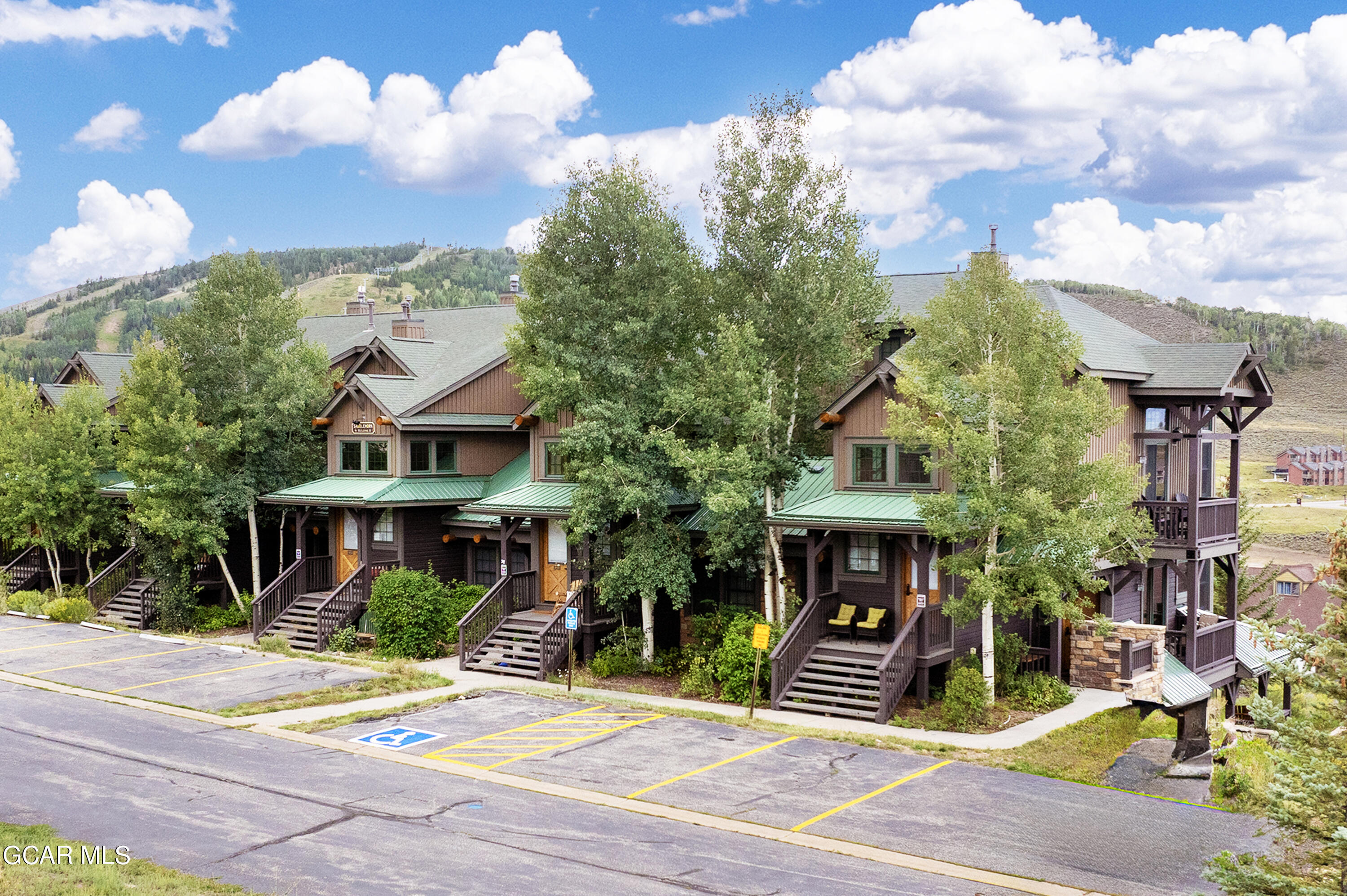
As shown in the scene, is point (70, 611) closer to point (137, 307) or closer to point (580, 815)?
point (580, 815)

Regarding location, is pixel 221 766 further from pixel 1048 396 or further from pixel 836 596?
pixel 1048 396

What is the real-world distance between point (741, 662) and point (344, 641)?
1155cm

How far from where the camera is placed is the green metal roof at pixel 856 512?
21953 mm

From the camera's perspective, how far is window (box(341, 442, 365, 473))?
105 ft

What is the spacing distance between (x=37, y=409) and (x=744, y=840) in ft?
104

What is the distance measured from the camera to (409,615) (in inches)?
1099

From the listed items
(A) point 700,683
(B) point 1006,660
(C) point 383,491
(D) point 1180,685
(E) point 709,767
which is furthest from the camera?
(C) point 383,491

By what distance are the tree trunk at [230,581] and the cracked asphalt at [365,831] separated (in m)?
13.3

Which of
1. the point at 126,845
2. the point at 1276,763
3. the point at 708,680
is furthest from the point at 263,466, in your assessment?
the point at 1276,763

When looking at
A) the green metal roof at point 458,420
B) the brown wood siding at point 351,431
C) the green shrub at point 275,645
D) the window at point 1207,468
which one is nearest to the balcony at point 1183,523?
the window at point 1207,468

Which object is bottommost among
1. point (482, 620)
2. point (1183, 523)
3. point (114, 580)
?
point (114, 580)

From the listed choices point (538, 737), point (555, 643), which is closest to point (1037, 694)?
point (538, 737)

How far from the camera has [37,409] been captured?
36.5m

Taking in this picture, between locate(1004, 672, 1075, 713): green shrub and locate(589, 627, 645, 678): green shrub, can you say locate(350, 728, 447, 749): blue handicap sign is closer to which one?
locate(589, 627, 645, 678): green shrub
